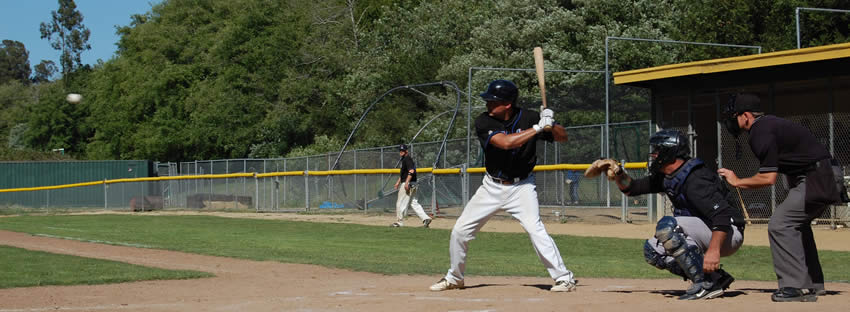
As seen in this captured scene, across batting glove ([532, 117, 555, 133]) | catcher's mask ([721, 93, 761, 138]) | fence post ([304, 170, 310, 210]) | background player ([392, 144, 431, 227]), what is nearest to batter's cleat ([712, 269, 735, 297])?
catcher's mask ([721, 93, 761, 138])

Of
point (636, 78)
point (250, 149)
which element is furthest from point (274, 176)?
point (250, 149)

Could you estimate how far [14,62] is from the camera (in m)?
161

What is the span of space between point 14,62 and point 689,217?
568 ft

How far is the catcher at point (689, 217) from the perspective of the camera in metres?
6.60

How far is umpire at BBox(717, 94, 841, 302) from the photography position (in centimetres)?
657

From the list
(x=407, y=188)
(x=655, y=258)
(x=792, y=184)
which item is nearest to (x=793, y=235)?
(x=792, y=184)

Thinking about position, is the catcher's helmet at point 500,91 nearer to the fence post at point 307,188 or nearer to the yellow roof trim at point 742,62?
the yellow roof trim at point 742,62

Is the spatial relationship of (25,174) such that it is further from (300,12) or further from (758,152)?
(758,152)

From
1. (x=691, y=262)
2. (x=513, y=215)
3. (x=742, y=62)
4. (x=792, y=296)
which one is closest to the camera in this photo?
(x=792, y=296)

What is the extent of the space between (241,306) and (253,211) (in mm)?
26666

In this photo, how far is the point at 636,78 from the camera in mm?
21250

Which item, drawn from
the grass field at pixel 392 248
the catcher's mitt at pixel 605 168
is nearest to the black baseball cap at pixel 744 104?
the catcher's mitt at pixel 605 168

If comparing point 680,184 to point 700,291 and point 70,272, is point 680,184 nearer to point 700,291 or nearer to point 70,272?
point 700,291

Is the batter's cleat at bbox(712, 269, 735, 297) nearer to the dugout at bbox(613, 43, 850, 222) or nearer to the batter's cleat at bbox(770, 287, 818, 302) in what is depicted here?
the batter's cleat at bbox(770, 287, 818, 302)
